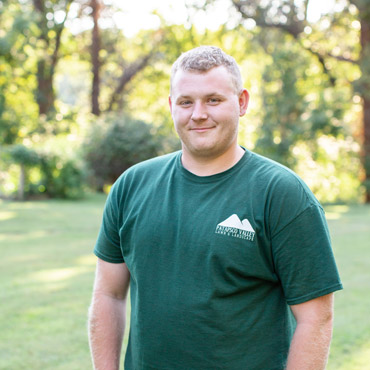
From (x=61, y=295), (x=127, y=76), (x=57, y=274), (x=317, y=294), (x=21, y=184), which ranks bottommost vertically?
(x=21, y=184)

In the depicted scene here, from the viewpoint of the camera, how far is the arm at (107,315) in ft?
7.23

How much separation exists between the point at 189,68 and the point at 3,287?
5.60 meters

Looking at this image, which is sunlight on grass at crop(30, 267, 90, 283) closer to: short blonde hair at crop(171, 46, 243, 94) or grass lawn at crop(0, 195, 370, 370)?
grass lawn at crop(0, 195, 370, 370)

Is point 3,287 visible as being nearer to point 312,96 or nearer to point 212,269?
point 212,269

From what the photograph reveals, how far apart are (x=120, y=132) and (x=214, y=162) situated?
22307 millimetres

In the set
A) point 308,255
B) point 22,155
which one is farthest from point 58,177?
point 308,255

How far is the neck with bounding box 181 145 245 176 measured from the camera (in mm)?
2018

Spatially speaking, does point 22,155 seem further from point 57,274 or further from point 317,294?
point 317,294

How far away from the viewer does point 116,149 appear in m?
23.5

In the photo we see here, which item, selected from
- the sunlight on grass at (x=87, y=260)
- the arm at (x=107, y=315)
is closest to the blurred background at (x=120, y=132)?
the sunlight on grass at (x=87, y=260)

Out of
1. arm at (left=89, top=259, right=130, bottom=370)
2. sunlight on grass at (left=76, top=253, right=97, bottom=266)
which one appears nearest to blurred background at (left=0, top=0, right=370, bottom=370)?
sunlight on grass at (left=76, top=253, right=97, bottom=266)

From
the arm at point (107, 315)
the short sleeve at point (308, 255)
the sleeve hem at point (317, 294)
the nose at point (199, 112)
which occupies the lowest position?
the arm at point (107, 315)

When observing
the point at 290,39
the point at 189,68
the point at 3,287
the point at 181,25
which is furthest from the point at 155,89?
the point at 189,68

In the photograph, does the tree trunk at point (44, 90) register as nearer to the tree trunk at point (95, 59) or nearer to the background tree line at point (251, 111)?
the background tree line at point (251, 111)
